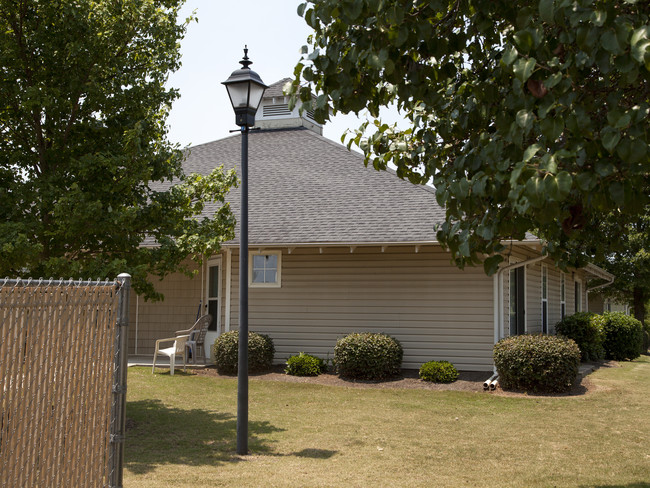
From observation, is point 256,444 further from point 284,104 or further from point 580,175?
point 284,104

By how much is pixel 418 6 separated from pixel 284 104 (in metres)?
16.8

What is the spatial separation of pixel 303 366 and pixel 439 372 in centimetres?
287

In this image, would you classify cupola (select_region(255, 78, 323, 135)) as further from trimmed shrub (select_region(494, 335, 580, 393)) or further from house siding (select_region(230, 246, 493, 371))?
trimmed shrub (select_region(494, 335, 580, 393))

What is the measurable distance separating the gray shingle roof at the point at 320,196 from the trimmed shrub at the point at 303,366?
101 inches

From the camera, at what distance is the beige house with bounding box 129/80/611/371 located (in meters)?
14.1

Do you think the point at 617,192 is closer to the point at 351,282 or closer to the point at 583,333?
the point at 351,282

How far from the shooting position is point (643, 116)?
2844 millimetres

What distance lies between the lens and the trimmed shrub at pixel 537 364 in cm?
1195

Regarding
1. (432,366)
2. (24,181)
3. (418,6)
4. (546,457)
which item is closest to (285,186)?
(432,366)

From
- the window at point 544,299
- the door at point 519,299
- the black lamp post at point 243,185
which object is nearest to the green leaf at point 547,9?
the black lamp post at point 243,185

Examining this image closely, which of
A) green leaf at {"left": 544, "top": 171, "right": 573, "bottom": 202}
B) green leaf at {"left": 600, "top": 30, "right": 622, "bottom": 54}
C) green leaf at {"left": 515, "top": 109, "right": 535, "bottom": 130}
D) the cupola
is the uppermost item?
the cupola

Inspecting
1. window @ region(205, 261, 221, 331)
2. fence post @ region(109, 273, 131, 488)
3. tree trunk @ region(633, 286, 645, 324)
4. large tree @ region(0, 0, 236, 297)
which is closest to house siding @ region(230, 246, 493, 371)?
window @ region(205, 261, 221, 331)

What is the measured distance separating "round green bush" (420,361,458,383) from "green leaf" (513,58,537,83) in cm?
1085

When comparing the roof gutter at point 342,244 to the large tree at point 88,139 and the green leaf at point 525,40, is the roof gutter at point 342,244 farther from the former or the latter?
the green leaf at point 525,40
